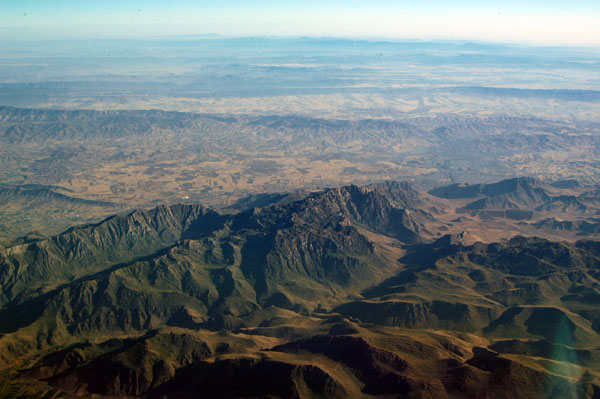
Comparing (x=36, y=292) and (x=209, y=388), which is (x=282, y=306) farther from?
(x=36, y=292)

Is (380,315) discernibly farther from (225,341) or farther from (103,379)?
(103,379)

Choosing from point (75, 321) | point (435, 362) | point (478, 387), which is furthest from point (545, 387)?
point (75, 321)

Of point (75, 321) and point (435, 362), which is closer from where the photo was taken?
point (435, 362)

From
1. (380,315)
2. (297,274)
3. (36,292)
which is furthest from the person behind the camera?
(297,274)

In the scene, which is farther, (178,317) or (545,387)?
(178,317)

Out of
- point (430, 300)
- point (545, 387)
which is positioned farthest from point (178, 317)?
point (545, 387)

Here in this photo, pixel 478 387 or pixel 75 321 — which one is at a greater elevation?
pixel 478 387

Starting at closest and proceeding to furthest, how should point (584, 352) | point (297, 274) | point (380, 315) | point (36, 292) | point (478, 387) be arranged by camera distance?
point (478, 387) → point (584, 352) → point (380, 315) → point (36, 292) → point (297, 274)
